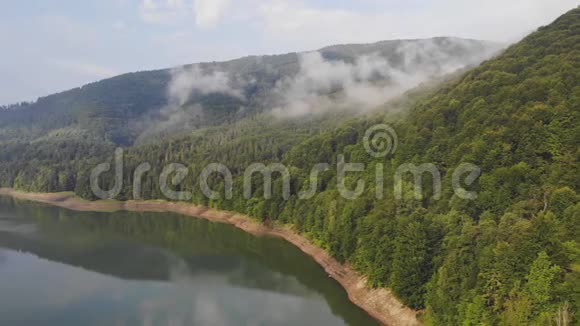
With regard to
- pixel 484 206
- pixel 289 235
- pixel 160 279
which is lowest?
pixel 289 235

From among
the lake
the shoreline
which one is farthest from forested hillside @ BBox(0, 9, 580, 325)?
A: the lake

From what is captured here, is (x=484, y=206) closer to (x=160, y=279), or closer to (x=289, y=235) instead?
(x=289, y=235)

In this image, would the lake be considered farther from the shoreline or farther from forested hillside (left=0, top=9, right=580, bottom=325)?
forested hillside (left=0, top=9, right=580, bottom=325)

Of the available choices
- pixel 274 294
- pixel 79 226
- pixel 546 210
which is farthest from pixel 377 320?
pixel 79 226

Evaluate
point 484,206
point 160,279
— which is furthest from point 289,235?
point 484,206

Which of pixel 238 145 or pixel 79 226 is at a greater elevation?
pixel 238 145

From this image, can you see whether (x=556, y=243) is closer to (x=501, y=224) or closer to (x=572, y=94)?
(x=501, y=224)
